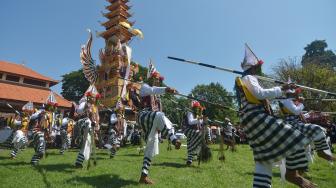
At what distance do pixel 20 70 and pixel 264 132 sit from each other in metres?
44.5

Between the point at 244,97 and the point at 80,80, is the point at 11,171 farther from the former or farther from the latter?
the point at 80,80

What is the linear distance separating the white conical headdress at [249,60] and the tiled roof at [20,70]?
40792 mm

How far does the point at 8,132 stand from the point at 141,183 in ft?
67.1

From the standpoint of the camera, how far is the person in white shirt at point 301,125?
7.74 meters

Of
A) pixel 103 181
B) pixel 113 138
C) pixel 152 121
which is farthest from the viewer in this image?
pixel 113 138

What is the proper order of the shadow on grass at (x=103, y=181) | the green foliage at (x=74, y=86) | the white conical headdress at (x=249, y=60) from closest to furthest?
1. the white conical headdress at (x=249, y=60)
2. the shadow on grass at (x=103, y=181)
3. the green foliage at (x=74, y=86)

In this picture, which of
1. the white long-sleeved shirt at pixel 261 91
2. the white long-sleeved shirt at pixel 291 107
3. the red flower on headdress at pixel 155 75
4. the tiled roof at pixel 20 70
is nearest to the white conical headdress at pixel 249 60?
the white long-sleeved shirt at pixel 261 91

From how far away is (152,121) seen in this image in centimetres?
816

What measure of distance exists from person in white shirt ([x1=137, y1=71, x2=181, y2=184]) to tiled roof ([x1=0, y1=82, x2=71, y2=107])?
30609mm

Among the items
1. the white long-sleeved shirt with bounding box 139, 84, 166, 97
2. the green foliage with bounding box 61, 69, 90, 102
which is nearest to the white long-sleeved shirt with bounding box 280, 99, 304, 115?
the white long-sleeved shirt with bounding box 139, 84, 166, 97

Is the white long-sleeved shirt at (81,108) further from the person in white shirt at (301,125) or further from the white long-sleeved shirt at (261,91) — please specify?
the white long-sleeved shirt at (261,91)

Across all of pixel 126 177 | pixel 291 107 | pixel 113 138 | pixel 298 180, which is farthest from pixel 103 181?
pixel 113 138

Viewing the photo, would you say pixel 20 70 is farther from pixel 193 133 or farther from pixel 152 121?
pixel 152 121

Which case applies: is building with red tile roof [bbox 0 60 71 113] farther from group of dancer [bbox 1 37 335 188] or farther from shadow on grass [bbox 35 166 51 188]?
shadow on grass [bbox 35 166 51 188]
